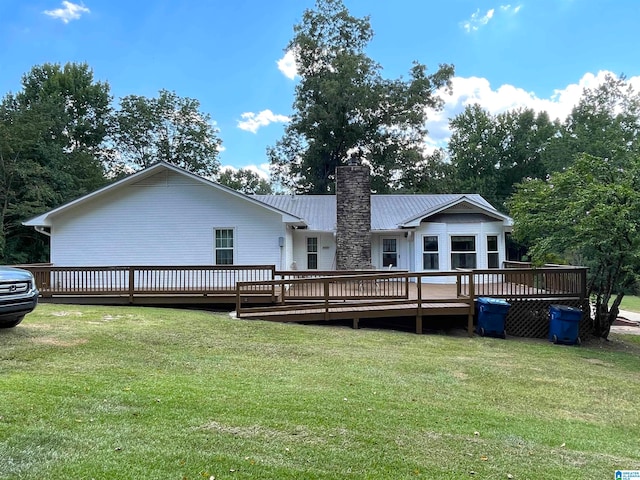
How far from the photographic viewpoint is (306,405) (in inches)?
182

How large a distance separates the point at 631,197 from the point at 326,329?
7790mm

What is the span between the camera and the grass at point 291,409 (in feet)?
10.9

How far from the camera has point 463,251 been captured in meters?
17.0

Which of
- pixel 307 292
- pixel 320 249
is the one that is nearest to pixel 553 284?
pixel 307 292

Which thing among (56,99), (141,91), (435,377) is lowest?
(435,377)

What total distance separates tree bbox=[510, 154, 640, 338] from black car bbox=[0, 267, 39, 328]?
36.6 ft

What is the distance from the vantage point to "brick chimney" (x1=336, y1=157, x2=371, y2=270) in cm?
1675

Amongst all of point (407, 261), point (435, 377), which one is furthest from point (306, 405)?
point (407, 261)

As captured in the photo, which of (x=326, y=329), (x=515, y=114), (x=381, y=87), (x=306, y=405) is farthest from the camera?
(x=515, y=114)

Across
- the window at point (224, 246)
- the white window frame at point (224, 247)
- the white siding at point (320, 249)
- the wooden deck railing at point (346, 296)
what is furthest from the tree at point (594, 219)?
the window at point (224, 246)

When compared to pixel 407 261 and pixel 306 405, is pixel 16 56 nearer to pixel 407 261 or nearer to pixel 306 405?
pixel 407 261

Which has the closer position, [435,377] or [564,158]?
[435,377]

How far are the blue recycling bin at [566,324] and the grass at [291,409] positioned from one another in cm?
220

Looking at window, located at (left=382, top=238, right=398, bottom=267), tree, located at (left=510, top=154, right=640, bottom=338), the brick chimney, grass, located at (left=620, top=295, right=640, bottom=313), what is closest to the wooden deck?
tree, located at (left=510, top=154, right=640, bottom=338)
